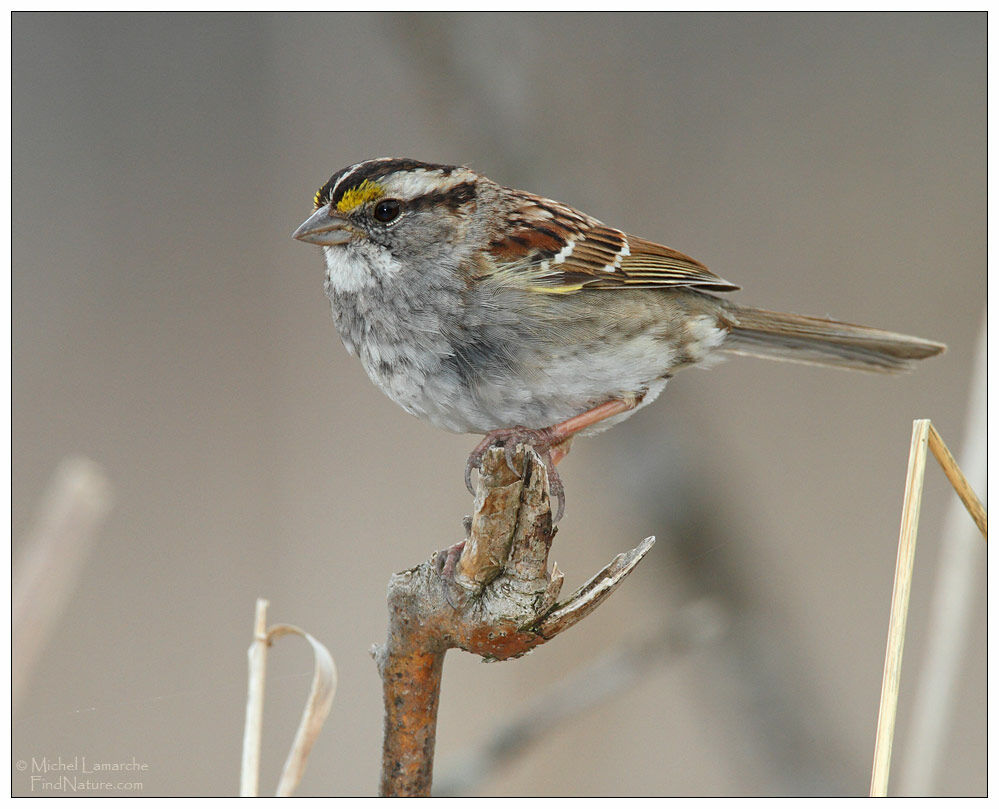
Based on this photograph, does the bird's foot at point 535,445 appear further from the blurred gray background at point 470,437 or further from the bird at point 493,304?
the blurred gray background at point 470,437

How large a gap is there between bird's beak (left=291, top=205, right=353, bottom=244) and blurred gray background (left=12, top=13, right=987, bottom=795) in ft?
1.93

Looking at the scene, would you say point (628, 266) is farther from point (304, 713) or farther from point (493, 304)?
point (304, 713)

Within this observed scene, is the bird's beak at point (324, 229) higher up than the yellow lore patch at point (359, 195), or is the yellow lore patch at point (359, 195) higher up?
the yellow lore patch at point (359, 195)

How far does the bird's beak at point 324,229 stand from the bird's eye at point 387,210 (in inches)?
2.3

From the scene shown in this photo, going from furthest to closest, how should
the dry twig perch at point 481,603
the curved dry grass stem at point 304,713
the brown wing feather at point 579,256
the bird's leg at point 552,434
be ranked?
the brown wing feather at point 579,256 < the bird's leg at point 552,434 < the curved dry grass stem at point 304,713 < the dry twig perch at point 481,603

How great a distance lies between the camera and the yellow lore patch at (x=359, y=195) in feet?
5.57

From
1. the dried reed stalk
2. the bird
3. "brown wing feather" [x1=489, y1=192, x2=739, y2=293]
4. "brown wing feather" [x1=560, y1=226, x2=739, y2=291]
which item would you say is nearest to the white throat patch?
the bird

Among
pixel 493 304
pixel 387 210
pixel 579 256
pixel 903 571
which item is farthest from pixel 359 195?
A: pixel 903 571

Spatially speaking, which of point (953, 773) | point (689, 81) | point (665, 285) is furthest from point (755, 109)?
point (953, 773)

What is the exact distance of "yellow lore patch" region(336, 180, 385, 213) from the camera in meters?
1.70

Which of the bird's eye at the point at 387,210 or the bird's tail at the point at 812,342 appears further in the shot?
the bird's tail at the point at 812,342

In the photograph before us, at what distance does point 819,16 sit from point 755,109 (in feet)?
1.12

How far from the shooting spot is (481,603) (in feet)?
4.31

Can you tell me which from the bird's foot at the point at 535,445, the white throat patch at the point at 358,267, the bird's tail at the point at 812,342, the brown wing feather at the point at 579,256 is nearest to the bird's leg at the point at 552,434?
the bird's foot at the point at 535,445
